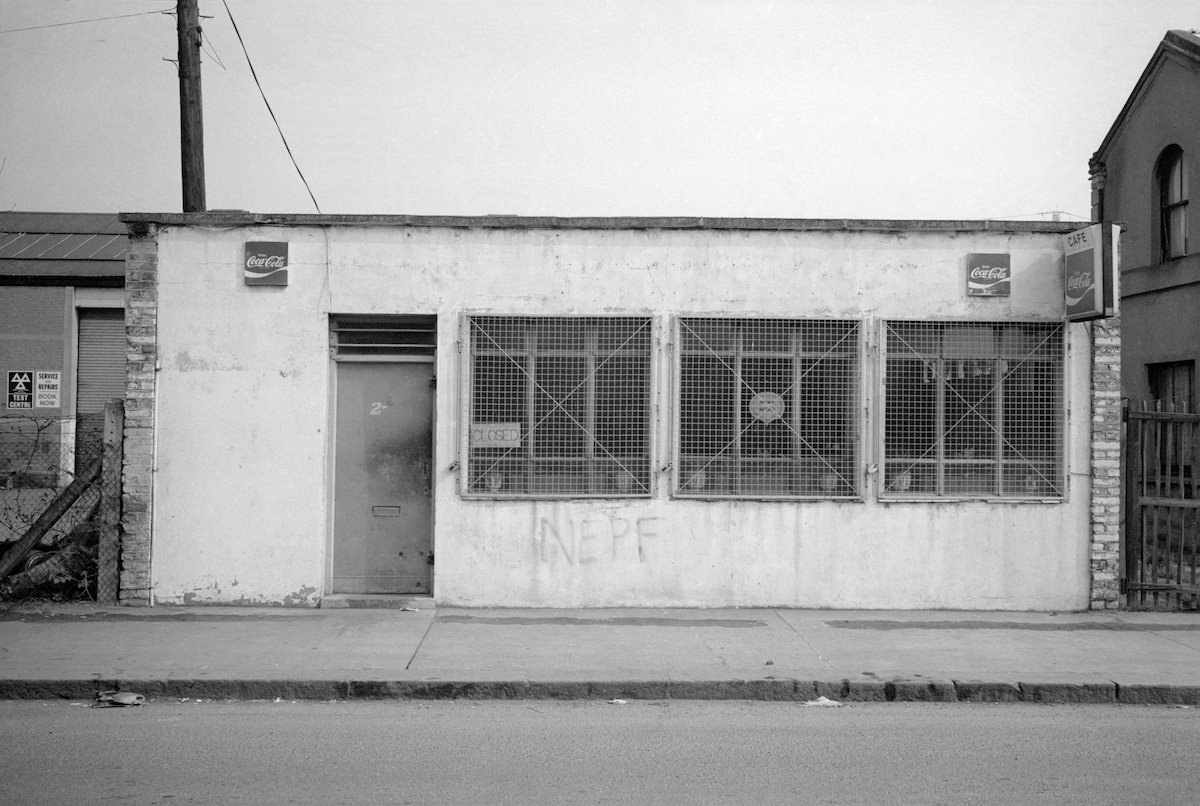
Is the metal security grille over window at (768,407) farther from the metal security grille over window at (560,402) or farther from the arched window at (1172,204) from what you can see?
the arched window at (1172,204)

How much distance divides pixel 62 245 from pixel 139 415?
19.1 metres

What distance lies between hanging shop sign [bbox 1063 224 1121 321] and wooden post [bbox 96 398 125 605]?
9204 mm

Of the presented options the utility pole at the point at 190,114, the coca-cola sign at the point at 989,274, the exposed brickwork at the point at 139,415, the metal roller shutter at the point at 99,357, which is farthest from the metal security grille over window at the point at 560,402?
the metal roller shutter at the point at 99,357

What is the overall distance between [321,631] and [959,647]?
5.37 metres

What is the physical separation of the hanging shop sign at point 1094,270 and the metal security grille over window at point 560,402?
13.4 ft

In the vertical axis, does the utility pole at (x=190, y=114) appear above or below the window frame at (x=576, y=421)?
above

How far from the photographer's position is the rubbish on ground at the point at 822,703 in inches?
294

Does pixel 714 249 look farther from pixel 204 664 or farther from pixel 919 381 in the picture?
pixel 204 664

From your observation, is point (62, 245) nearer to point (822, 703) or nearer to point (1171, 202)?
point (1171, 202)

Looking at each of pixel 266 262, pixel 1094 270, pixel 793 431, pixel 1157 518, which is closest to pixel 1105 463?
pixel 1157 518

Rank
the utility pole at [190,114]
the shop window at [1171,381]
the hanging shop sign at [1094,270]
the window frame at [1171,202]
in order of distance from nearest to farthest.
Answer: the hanging shop sign at [1094,270]
the utility pole at [190,114]
the shop window at [1171,381]
the window frame at [1171,202]

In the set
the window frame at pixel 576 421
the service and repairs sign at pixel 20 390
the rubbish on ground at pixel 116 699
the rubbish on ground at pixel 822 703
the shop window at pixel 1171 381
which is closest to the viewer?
the rubbish on ground at pixel 116 699

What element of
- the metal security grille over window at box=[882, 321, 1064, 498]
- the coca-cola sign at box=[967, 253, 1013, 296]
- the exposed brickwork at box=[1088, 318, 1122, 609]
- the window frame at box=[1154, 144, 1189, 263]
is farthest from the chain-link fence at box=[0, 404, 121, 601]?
the window frame at box=[1154, 144, 1189, 263]

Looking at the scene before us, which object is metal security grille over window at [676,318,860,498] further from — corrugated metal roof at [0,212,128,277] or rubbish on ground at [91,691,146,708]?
corrugated metal roof at [0,212,128,277]
